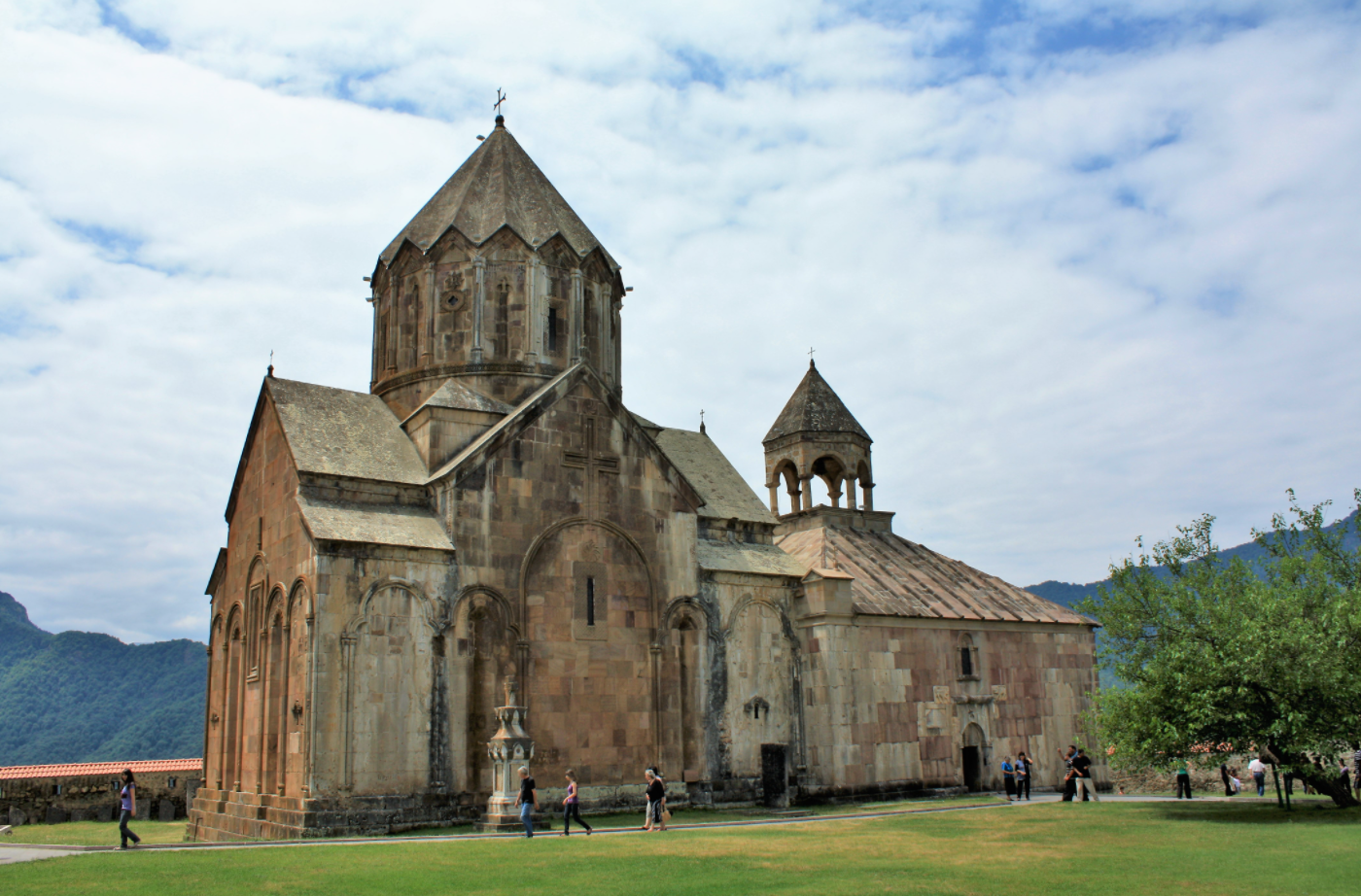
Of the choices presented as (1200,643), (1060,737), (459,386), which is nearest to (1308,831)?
(1200,643)

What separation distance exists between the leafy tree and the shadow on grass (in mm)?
618

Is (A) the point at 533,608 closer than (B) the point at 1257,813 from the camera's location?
No

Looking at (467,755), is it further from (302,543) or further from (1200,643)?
(1200,643)

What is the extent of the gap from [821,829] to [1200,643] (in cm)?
762

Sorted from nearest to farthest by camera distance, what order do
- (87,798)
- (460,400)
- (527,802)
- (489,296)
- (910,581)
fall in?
(527,802), (460,400), (489,296), (87,798), (910,581)

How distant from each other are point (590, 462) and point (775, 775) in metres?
7.93

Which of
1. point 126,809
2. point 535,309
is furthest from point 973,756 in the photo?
point 126,809

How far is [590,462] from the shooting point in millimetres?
22172

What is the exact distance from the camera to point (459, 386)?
23703 millimetres

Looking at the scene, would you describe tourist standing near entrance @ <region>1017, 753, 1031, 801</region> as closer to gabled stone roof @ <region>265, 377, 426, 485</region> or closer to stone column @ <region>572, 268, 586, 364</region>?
stone column @ <region>572, 268, 586, 364</region>

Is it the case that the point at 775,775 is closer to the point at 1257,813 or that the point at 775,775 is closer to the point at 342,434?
the point at 1257,813

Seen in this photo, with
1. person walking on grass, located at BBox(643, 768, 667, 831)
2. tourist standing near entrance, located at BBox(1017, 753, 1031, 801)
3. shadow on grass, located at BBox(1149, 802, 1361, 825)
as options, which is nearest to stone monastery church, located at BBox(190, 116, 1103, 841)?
tourist standing near entrance, located at BBox(1017, 753, 1031, 801)

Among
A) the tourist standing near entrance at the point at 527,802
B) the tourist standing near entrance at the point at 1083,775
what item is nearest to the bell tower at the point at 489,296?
the tourist standing near entrance at the point at 527,802

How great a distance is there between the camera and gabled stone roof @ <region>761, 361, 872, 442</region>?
108 ft
